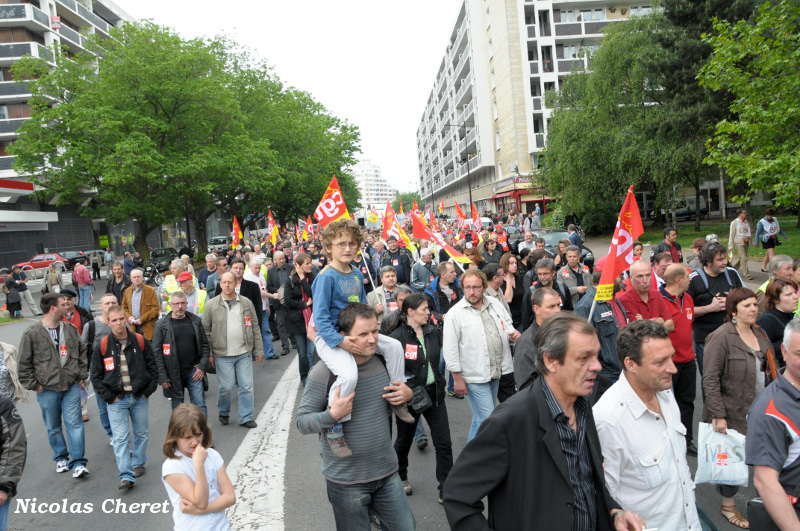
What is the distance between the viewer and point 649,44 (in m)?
26.6

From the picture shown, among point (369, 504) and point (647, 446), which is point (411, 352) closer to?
point (369, 504)

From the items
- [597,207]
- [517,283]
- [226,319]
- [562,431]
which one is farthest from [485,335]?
[597,207]

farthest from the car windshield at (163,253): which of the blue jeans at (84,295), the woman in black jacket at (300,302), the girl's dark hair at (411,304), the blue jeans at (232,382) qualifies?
the girl's dark hair at (411,304)

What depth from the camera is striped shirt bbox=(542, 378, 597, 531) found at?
2062 millimetres

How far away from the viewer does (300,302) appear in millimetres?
8211

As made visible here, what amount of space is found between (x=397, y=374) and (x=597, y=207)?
32.8 m

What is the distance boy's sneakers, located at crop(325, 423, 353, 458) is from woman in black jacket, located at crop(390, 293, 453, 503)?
4.76ft

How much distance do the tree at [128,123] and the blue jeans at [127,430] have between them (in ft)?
74.8

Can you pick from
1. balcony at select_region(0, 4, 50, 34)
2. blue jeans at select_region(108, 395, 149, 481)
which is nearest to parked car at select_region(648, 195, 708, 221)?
blue jeans at select_region(108, 395, 149, 481)

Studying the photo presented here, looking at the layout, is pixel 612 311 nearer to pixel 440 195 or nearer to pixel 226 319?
pixel 226 319

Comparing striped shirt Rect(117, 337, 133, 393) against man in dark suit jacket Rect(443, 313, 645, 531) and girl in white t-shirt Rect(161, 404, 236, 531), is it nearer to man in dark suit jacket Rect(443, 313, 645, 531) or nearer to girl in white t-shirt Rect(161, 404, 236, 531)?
girl in white t-shirt Rect(161, 404, 236, 531)

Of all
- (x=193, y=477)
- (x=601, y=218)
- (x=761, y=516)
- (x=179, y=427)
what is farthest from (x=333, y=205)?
(x=601, y=218)

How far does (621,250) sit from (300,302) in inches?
188

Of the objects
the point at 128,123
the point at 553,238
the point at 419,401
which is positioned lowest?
the point at 419,401
